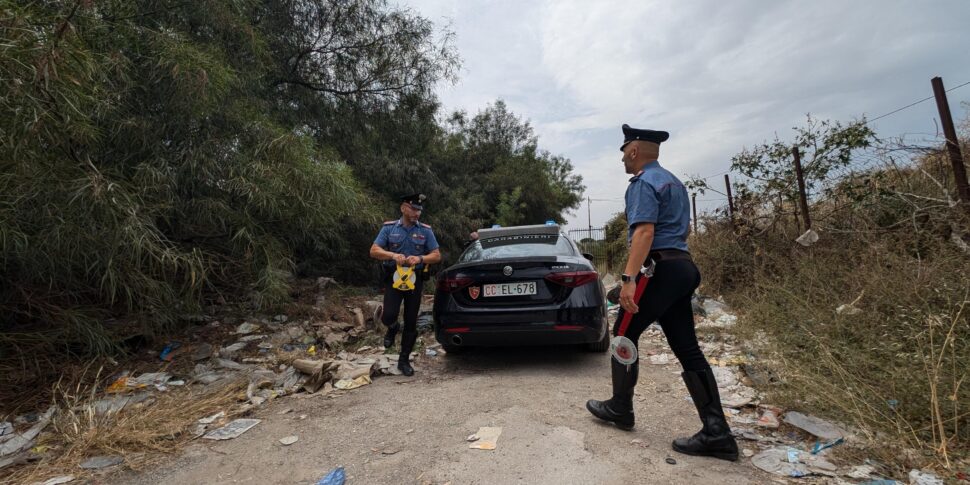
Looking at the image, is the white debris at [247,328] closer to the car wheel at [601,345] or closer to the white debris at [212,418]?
the white debris at [212,418]

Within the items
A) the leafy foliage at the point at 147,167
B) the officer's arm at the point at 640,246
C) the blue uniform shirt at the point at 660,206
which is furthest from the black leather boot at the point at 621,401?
the leafy foliage at the point at 147,167

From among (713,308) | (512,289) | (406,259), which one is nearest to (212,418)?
(406,259)

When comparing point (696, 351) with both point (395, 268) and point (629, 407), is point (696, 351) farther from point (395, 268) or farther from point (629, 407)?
point (395, 268)

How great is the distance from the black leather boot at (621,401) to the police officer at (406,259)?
1949 millimetres

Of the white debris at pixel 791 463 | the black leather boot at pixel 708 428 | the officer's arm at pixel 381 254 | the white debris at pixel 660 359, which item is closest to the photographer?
the white debris at pixel 791 463

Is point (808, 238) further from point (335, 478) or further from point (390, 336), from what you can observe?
point (335, 478)

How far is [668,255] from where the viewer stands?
237 cm

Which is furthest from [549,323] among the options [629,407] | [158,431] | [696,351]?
[158,431]

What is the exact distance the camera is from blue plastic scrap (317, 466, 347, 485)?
218cm

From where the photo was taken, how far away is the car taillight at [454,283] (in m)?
3.87

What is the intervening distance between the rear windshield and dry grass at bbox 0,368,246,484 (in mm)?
2392

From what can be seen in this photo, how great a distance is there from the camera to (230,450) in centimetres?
268

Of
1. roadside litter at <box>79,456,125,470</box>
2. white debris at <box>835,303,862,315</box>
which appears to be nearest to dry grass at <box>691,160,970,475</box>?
white debris at <box>835,303,862,315</box>

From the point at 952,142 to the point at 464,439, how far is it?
4.88m
